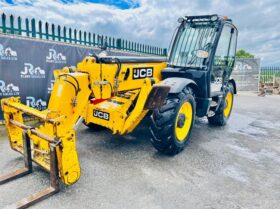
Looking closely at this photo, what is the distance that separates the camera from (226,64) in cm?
561

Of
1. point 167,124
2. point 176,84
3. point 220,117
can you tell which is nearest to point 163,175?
point 167,124

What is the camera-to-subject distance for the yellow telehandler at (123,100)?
9.14 ft

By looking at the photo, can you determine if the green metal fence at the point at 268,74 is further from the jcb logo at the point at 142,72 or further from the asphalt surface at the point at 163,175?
the jcb logo at the point at 142,72

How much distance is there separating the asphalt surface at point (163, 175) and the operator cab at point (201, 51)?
1.28 metres

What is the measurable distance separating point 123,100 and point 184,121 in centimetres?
112

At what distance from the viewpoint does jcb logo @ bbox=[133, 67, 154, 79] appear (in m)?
4.23

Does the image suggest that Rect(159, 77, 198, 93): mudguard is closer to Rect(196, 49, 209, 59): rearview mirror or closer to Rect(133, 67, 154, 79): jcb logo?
Rect(133, 67, 154, 79): jcb logo

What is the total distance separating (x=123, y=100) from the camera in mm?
3986

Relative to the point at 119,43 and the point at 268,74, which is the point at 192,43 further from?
the point at 268,74

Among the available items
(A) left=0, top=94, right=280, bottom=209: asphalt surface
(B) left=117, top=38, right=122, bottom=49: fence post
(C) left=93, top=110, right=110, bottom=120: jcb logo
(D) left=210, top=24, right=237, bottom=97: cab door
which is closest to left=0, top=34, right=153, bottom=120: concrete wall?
(A) left=0, top=94, right=280, bottom=209: asphalt surface

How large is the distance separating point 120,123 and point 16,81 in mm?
3370

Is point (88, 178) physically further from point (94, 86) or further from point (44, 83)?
point (44, 83)

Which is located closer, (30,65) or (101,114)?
(101,114)

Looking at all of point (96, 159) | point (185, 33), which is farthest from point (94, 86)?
point (185, 33)
